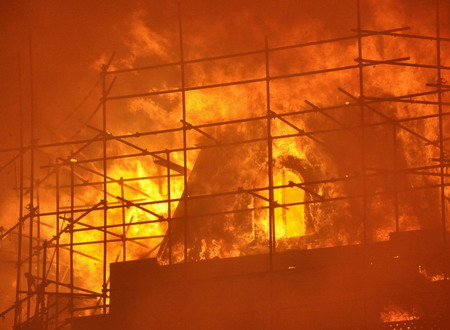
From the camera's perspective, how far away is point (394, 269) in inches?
835

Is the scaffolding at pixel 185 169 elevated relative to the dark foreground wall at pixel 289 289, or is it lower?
elevated

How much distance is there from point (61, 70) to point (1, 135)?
2.29 meters

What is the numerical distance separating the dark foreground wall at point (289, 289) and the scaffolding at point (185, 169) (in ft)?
1.59

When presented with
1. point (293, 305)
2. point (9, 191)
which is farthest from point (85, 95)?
point (293, 305)

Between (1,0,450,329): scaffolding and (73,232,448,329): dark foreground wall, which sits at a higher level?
(1,0,450,329): scaffolding

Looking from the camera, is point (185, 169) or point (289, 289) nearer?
point (289, 289)

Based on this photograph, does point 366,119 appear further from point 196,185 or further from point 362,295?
point 362,295

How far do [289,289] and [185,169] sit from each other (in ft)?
10.9

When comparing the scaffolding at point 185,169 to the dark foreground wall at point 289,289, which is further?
the scaffolding at point 185,169

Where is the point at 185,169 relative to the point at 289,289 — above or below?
above

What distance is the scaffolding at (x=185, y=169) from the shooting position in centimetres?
2281

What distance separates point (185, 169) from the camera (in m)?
23.2

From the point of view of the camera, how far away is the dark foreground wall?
2100cm

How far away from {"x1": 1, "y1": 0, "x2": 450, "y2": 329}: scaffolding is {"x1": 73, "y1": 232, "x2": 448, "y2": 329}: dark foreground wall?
1.59 feet
